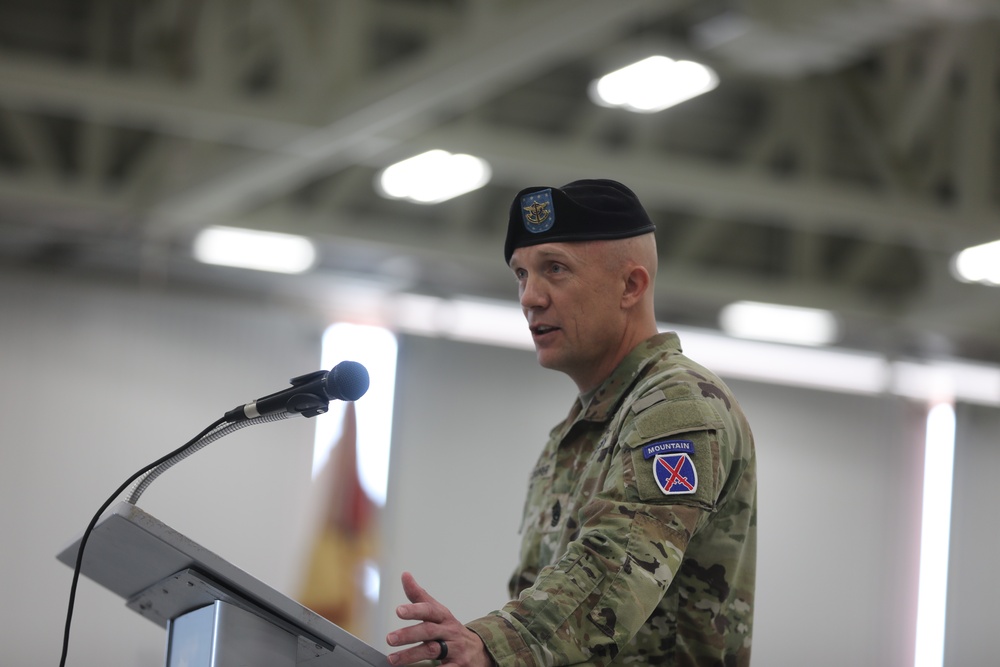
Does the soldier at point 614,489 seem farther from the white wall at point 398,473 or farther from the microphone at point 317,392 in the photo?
the white wall at point 398,473

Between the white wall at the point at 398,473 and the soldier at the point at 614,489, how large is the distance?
233 inches

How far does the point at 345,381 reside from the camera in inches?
65.7

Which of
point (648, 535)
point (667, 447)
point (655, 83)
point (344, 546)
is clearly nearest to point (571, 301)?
point (667, 447)

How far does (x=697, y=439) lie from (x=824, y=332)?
787cm

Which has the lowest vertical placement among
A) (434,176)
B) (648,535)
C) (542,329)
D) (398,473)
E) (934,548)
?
(648,535)

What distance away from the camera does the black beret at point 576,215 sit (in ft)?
6.82

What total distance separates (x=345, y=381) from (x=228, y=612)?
12.5 inches

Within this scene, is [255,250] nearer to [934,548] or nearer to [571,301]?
[934,548]

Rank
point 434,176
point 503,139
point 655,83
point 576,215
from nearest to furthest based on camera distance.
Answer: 1. point 576,215
2. point 655,83
3. point 503,139
4. point 434,176

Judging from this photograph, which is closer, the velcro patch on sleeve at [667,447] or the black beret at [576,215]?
the velcro patch on sleeve at [667,447]

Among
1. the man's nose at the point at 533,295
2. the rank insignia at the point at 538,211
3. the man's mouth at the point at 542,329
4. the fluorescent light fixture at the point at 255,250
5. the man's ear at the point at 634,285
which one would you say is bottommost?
the man's mouth at the point at 542,329

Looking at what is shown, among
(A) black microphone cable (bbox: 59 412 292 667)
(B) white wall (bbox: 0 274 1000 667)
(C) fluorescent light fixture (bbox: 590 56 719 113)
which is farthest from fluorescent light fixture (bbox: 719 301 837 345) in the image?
(A) black microphone cable (bbox: 59 412 292 667)

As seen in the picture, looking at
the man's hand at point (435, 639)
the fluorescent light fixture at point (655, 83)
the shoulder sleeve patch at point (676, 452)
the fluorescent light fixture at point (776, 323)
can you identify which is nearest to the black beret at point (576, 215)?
the shoulder sleeve patch at point (676, 452)

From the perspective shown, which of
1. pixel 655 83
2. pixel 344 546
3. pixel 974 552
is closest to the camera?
pixel 655 83
